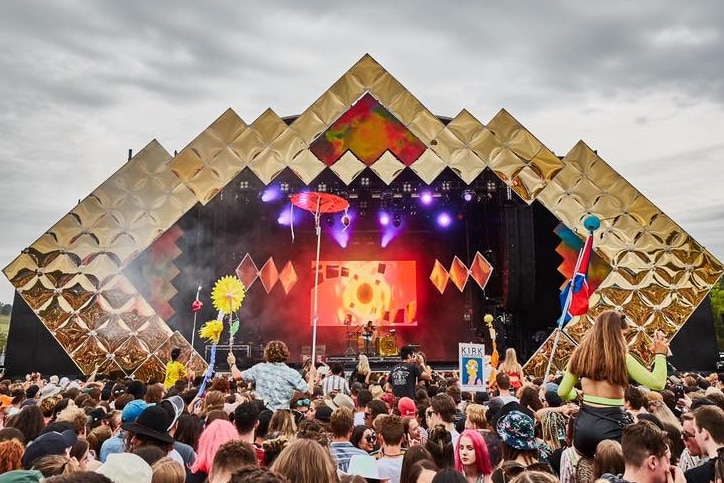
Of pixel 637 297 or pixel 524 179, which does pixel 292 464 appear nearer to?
pixel 524 179

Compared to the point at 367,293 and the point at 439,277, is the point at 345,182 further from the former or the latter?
the point at 439,277

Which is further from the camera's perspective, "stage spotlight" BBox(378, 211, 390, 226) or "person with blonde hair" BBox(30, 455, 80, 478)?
"stage spotlight" BBox(378, 211, 390, 226)

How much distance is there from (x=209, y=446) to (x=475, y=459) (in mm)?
1829

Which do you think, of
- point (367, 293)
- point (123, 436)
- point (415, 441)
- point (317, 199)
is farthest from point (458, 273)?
point (123, 436)

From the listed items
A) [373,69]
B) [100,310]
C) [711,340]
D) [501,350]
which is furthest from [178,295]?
[711,340]

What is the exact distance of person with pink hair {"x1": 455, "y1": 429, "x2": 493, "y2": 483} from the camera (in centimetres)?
309

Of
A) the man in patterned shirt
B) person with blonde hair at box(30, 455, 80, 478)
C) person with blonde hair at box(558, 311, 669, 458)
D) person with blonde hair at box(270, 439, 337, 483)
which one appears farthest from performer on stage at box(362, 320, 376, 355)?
person with blonde hair at box(270, 439, 337, 483)

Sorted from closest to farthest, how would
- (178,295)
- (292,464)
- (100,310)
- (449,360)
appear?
1. (292,464)
2. (100,310)
3. (178,295)
4. (449,360)

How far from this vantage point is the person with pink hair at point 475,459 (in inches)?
122

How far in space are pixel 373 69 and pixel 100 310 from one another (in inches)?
382

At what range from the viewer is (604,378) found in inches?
143

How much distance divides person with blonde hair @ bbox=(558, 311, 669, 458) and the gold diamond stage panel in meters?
10.1

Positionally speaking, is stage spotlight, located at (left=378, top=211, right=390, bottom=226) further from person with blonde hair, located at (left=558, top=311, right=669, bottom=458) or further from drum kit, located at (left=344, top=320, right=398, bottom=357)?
person with blonde hair, located at (left=558, top=311, right=669, bottom=458)

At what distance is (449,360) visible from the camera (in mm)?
20688
